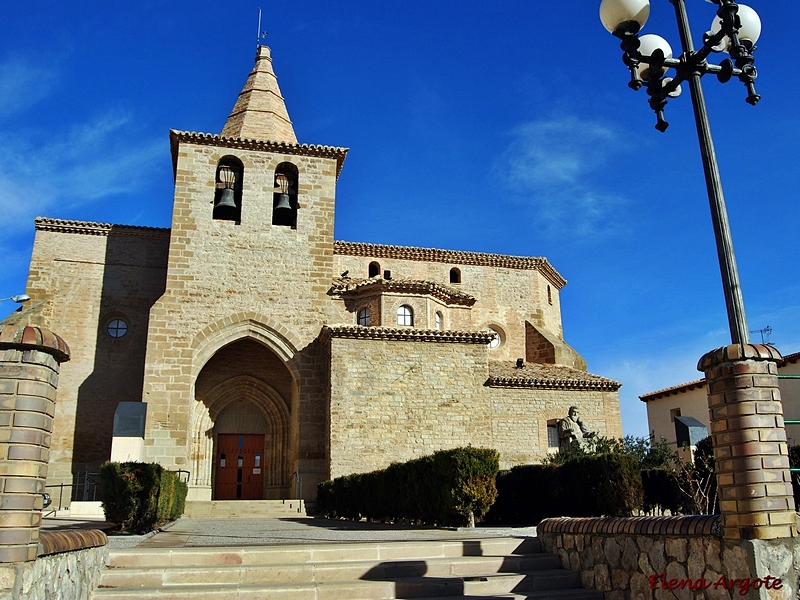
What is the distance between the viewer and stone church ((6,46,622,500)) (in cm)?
2114

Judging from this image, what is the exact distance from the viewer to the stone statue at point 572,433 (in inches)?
854

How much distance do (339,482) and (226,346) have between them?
25.1 feet

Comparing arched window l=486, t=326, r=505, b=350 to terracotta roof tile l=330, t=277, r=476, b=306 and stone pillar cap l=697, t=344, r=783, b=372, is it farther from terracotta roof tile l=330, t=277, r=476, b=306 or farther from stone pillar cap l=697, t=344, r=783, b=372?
stone pillar cap l=697, t=344, r=783, b=372

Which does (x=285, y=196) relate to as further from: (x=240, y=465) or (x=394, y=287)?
(x=240, y=465)

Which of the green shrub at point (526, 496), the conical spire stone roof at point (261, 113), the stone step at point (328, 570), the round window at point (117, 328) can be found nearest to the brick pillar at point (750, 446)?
the stone step at point (328, 570)

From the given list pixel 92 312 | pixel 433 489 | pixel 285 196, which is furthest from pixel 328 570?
pixel 92 312

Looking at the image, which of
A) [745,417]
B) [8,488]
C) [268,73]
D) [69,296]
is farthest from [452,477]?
[268,73]

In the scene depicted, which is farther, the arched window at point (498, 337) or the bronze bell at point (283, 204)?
the arched window at point (498, 337)

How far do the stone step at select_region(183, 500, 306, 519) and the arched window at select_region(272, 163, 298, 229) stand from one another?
9.33 metres

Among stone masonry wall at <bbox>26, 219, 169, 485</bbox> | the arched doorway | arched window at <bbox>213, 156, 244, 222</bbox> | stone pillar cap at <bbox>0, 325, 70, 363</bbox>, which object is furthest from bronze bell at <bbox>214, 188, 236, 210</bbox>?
stone pillar cap at <bbox>0, 325, 70, 363</bbox>

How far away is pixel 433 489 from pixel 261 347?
1240 cm

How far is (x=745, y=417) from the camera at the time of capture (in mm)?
5570

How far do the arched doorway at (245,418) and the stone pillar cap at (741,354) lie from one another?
1887cm

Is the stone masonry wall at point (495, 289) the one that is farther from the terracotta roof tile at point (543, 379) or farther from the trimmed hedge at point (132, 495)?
the trimmed hedge at point (132, 495)
